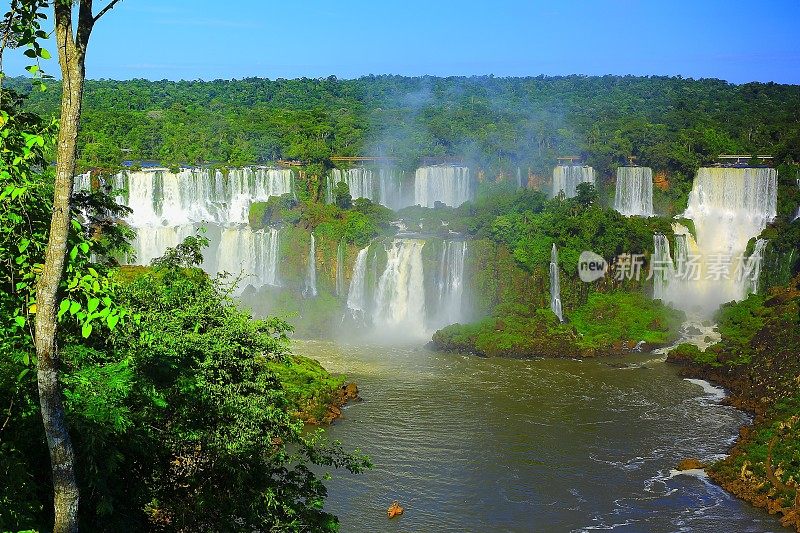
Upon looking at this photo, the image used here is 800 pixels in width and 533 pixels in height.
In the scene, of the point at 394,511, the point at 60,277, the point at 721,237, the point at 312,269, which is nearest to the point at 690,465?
the point at 394,511

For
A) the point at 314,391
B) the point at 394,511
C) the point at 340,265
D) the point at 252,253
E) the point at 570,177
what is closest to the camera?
the point at 394,511

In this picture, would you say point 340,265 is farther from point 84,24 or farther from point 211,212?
point 84,24

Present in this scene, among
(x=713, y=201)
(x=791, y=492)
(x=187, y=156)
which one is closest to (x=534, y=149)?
(x=713, y=201)

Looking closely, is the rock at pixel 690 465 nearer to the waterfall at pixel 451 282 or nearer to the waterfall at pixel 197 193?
the waterfall at pixel 451 282

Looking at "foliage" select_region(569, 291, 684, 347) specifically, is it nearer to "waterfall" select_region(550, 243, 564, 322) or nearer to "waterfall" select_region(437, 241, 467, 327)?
"waterfall" select_region(550, 243, 564, 322)

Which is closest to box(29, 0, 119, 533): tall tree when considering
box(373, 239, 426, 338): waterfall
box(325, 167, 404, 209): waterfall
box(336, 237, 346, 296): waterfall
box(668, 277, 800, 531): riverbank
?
box(668, 277, 800, 531): riverbank

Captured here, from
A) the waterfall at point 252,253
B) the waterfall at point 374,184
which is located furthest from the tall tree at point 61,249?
the waterfall at point 374,184
